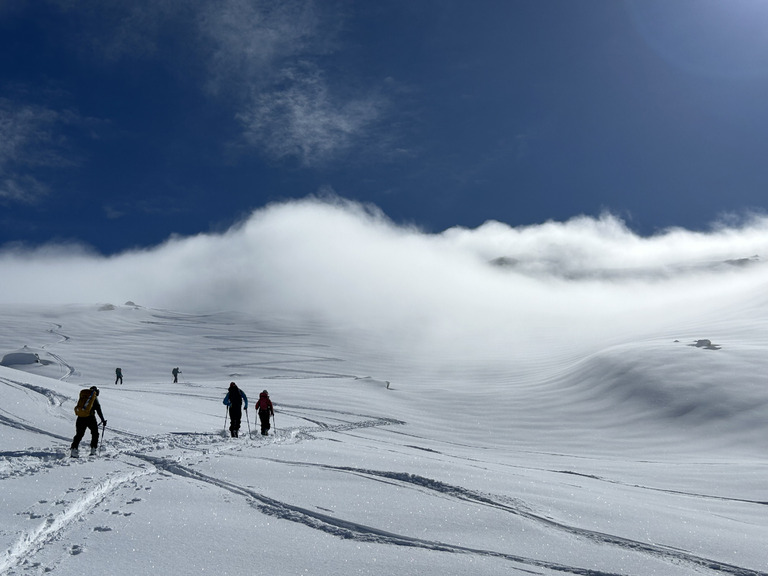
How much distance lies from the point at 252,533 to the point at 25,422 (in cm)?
867

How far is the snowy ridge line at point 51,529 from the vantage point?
5285 mm

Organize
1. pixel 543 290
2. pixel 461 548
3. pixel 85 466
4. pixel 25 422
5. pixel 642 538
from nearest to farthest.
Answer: pixel 461 548
pixel 642 538
pixel 85 466
pixel 25 422
pixel 543 290

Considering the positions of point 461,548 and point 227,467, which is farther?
point 227,467

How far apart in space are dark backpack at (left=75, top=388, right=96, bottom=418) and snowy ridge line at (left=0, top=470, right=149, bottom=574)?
123 inches

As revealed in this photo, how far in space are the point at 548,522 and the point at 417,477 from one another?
8.09 feet

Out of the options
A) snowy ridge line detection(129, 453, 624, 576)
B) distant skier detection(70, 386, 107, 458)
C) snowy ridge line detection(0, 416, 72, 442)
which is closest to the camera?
snowy ridge line detection(129, 453, 624, 576)

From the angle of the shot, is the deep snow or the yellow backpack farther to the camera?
the yellow backpack

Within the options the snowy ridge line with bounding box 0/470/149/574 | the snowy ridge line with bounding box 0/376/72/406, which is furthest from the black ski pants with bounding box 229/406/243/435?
the snowy ridge line with bounding box 0/470/149/574

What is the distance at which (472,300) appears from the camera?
106562 millimetres

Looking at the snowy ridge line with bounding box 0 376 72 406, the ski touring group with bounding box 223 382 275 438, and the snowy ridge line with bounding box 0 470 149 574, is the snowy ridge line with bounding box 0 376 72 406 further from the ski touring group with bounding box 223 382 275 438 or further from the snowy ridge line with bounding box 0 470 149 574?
the snowy ridge line with bounding box 0 470 149 574

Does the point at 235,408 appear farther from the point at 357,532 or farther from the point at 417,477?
the point at 357,532

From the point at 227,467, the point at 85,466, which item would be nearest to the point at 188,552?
the point at 227,467

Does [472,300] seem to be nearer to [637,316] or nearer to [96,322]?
[637,316]

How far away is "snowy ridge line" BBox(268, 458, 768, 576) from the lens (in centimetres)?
610
